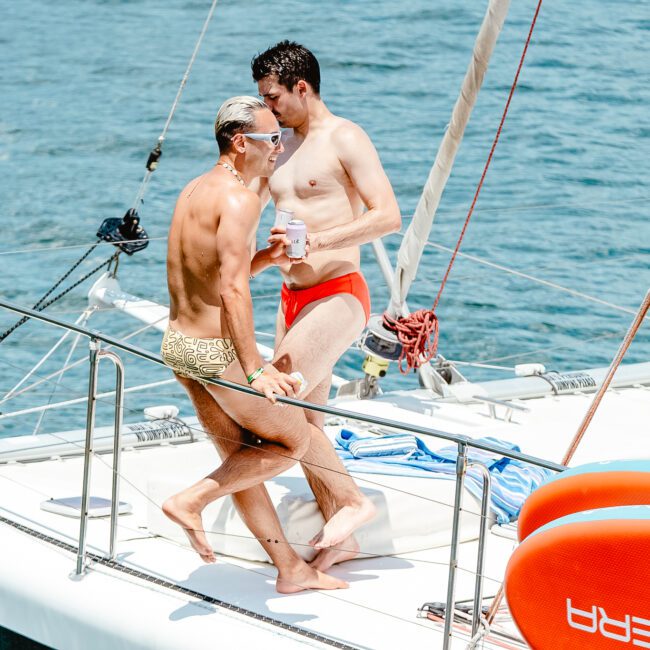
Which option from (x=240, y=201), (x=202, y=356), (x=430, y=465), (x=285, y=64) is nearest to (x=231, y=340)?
(x=202, y=356)

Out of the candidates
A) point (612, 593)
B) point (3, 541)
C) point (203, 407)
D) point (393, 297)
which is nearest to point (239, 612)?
point (203, 407)

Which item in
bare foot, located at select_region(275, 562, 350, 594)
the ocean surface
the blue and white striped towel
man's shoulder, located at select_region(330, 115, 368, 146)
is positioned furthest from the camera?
the ocean surface

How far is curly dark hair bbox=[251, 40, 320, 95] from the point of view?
4168 mm

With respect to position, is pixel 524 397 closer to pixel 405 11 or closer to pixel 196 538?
pixel 196 538

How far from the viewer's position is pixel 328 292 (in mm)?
4289

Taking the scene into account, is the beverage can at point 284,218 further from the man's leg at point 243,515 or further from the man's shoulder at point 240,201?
the man's leg at point 243,515

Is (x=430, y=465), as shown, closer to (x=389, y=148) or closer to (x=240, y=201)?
(x=240, y=201)

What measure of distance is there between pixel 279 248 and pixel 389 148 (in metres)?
11.1

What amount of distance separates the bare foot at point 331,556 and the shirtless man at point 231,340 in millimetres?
141

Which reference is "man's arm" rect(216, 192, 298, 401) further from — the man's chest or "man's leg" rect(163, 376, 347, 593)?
the man's chest

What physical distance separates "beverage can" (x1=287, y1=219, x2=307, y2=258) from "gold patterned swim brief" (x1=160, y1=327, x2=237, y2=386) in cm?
30

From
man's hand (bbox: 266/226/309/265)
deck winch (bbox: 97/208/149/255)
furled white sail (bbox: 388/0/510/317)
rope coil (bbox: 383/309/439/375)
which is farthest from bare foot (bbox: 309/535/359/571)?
deck winch (bbox: 97/208/149/255)

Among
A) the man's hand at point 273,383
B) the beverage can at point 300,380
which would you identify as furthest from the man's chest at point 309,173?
the man's hand at point 273,383

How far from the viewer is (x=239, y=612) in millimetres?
3916
